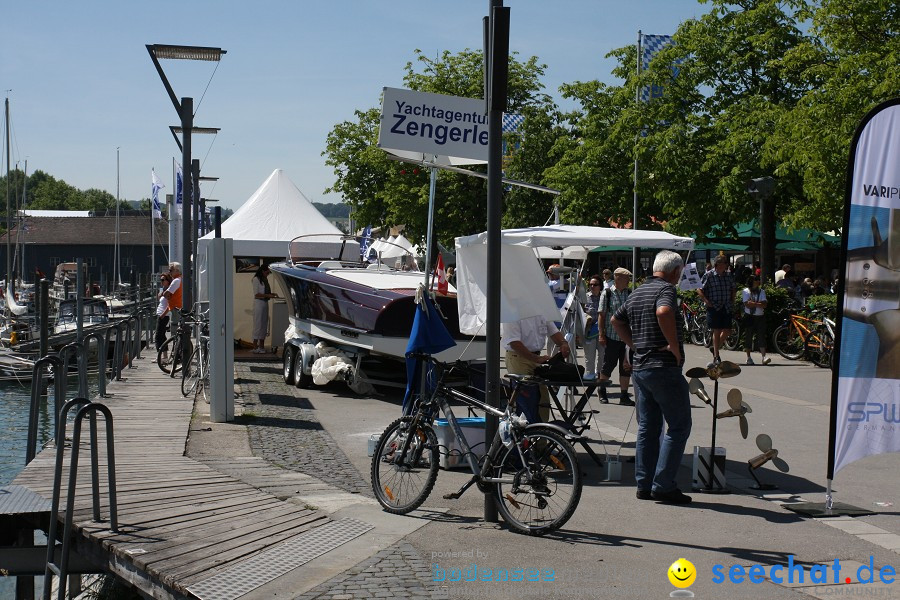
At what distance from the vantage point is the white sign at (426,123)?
28.8 feet

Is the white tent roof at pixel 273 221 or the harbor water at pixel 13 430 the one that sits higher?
the white tent roof at pixel 273 221

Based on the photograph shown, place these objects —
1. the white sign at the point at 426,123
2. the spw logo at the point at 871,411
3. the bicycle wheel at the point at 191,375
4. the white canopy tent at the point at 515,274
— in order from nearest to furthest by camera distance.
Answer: the spw logo at the point at 871,411 → the white sign at the point at 426,123 → the white canopy tent at the point at 515,274 → the bicycle wheel at the point at 191,375

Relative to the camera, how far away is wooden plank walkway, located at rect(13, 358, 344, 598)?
6062mm

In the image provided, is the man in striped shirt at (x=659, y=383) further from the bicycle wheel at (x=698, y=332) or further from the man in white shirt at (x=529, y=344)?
the bicycle wheel at (x=698, y=332)

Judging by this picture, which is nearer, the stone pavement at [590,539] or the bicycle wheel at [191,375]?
the stone pavement at [590,539]

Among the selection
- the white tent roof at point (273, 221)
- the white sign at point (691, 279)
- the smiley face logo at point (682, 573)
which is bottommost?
the smiley face logo at point (682, 573)

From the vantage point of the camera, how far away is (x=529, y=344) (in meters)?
9.70

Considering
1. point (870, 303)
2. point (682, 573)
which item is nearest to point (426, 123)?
point (870, 303)

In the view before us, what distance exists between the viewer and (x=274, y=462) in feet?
31.4

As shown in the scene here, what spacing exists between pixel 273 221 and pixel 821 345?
1163 cm

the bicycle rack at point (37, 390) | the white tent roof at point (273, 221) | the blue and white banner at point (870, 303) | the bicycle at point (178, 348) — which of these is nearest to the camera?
the blue and white banner at point (870, 303)

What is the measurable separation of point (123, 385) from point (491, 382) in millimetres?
10123

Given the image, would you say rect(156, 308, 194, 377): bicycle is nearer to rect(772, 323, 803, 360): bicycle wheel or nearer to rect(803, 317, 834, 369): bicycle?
rect(803, 317, 834, 369): bicycle

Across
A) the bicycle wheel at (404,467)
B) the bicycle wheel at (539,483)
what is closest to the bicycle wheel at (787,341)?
the bicycle wheel at (404,467)
